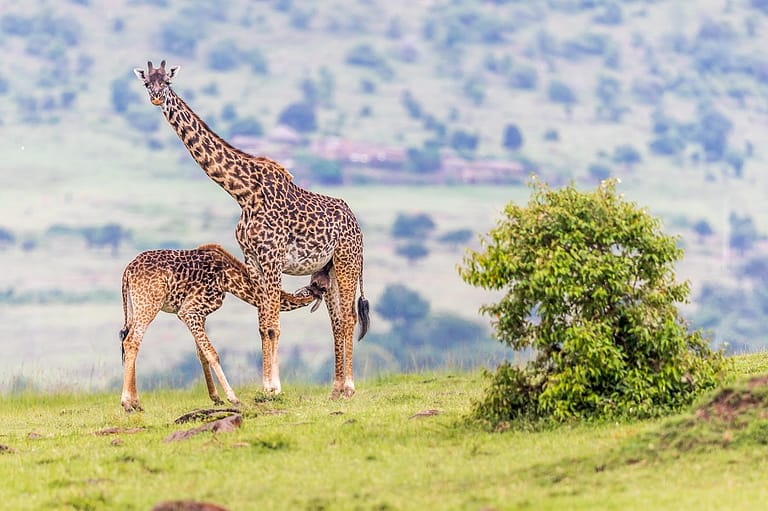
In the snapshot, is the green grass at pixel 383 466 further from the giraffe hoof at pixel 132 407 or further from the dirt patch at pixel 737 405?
the giraffe hoof at pixel 132 407

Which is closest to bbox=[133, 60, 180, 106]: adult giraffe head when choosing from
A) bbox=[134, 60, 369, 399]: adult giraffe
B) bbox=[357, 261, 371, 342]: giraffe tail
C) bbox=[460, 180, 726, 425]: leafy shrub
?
bbox=[134, 60, 369, 399]: adult giraffe

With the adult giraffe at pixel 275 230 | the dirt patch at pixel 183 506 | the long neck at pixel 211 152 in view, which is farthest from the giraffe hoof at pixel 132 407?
the dirt patch at pixel 183 506

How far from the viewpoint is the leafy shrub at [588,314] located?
14.3 m

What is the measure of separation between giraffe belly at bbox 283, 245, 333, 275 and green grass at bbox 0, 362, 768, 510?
3.91m

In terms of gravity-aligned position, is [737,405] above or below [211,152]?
below

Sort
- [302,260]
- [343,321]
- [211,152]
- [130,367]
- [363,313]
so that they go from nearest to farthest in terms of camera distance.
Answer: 1. [130,367]
2. [302,260]
3. [211,152]
4. [343,321]
5. [363,313]

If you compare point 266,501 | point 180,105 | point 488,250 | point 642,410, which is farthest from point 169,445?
point 180,105

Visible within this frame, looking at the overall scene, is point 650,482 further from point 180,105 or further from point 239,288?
point 180,105

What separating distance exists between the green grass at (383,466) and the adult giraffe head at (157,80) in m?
6.05

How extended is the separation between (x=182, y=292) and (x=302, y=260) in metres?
1.98

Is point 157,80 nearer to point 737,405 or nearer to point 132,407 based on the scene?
point 132,407

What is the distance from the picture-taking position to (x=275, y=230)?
65.3 feet

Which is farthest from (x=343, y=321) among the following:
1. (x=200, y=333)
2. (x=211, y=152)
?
(x=211, y=152)

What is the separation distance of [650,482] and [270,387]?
32.0 ft
